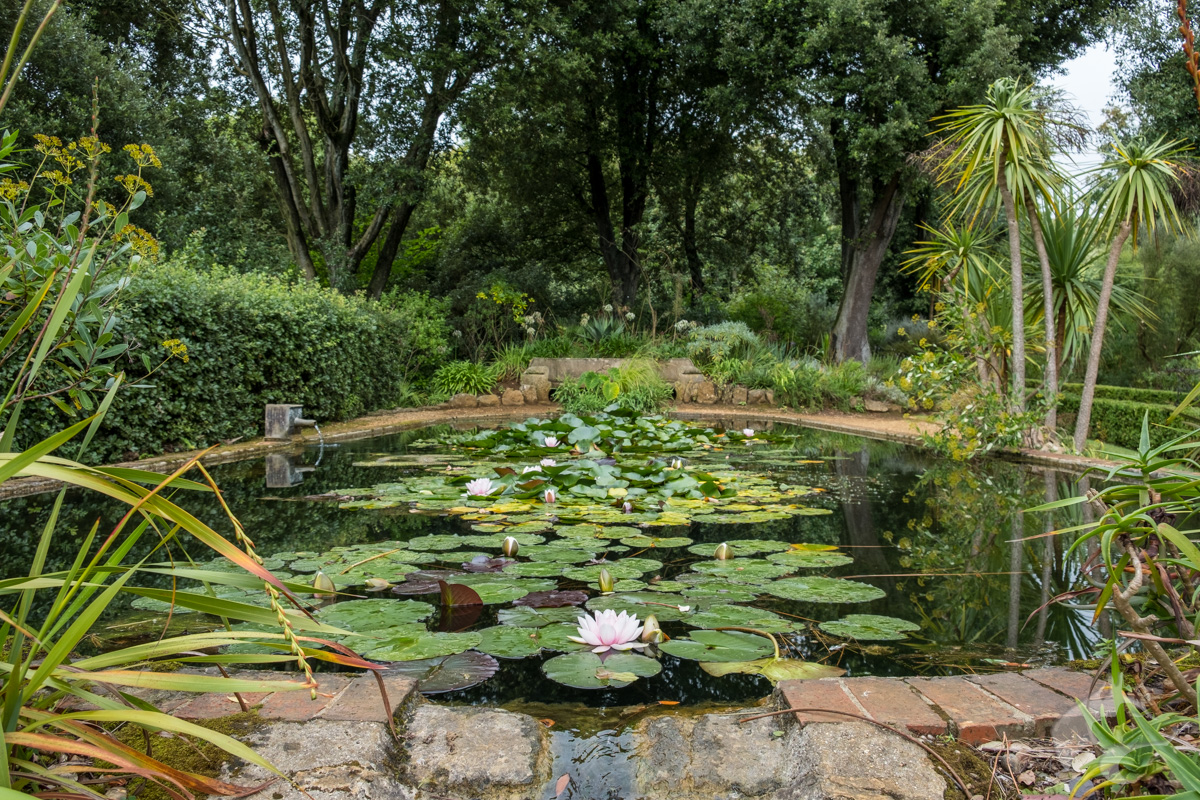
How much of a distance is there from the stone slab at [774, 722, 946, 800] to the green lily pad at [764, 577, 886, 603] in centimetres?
98

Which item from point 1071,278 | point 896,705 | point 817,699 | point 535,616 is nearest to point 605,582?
point 535,616

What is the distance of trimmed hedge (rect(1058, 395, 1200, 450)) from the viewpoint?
6617 millimetres

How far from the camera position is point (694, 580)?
2549mm

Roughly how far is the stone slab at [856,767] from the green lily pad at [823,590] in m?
0.98

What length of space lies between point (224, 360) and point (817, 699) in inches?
225

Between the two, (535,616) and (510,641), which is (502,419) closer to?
(535,616)

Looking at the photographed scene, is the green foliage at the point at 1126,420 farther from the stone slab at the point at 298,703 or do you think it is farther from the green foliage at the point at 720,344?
the stone slab at the point at 298,703

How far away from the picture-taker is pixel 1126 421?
7.11 m

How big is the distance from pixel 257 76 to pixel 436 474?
8.84 metres

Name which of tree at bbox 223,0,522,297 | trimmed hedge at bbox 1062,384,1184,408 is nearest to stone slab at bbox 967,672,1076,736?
trimmed hedge at bbox 1062,384,1184,408

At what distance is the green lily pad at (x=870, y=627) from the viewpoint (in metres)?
2.08

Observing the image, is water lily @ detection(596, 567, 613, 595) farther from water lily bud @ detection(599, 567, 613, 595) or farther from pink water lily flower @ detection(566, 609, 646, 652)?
pink water lily flower @ detection(566, 609, 646, 652)

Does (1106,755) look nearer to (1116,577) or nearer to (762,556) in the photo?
(1116,577)

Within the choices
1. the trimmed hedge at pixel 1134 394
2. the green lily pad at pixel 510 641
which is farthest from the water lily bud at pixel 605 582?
the trimmed hedge at pixel 1134 394
